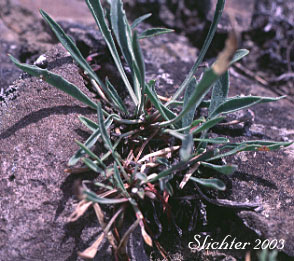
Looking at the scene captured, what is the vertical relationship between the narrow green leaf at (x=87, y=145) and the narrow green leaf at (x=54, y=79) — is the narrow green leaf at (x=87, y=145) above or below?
below

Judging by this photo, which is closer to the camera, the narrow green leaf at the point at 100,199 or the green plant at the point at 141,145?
the narrow green leaf at the point at 100,199

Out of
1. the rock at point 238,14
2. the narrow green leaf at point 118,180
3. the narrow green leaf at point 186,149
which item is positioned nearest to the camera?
the narrow green leaf at point 186,149

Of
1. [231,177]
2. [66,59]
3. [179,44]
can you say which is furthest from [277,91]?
[66,59]

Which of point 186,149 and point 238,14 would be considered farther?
point 238,14

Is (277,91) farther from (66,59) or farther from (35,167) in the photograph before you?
(35,167)

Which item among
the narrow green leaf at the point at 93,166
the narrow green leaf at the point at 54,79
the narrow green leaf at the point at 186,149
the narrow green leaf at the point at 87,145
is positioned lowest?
the narrow green leaf at the point at 93,166

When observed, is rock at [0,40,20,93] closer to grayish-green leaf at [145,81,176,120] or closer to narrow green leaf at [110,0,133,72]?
narrow green leaf at [110,0,133,72]

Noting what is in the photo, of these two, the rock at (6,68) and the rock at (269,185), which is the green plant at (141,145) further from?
the rock at (6,68)

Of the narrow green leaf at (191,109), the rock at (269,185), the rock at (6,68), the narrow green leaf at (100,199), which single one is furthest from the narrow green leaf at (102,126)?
the rock at (6,68)

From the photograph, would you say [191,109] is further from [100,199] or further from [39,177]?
[39,177]

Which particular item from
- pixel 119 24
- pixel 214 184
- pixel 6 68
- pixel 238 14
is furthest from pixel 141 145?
pixel 238 14

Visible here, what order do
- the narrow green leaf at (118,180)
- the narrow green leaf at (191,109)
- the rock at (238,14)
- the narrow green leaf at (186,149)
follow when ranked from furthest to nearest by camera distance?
the rock at (238,14) < the narrow green leaf at (191,109) < the narrow green leaf at (118,180) < the narrow green leaf at (186,149)

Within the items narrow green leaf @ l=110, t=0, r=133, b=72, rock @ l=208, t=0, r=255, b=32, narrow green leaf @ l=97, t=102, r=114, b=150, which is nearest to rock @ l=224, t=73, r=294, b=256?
narrow green leaf @ l=97, t=102, r=114, b=150
